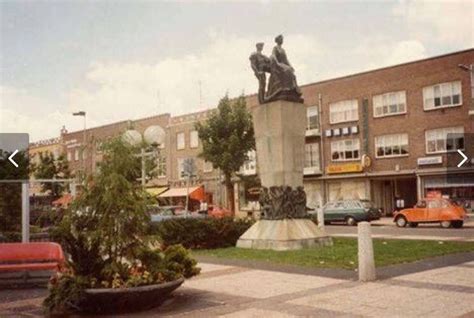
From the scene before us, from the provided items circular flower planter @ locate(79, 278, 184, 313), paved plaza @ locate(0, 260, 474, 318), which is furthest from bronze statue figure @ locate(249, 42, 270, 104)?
circular flower planter @ locate(79, 278, 184, 313)

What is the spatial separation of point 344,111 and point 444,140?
815cm

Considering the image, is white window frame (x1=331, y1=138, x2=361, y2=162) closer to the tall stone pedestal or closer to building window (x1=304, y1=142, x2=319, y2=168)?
building window (x1=304, y1=142, x2=319, y2=168)

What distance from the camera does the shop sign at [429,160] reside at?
38.1 meters

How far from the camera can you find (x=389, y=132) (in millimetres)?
41125

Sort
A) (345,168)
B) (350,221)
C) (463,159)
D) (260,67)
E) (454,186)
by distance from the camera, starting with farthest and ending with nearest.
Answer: (345,168) < (454,186) < (463,159) < (350,221) < (260,67)

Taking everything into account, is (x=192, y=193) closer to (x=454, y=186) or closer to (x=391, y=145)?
(x=391, y=145)

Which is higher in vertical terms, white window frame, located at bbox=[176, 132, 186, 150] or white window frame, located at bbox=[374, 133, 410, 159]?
white window frame, located at bbox=[176, 132, 186, 150]

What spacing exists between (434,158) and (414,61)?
262 inches

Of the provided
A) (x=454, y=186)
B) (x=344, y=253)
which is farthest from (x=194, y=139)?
(x=344, y=253)

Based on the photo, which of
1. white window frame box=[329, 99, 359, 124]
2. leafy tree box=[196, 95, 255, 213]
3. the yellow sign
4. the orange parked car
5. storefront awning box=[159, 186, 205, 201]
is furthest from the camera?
storefront awning box=[159, 186, 205, 201]

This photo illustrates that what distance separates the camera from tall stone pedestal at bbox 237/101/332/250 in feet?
57.1

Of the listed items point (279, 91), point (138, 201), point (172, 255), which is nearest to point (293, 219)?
point (279, 91)

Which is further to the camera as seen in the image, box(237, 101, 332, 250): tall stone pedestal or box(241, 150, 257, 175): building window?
box(241, 150, 257, 175): building window

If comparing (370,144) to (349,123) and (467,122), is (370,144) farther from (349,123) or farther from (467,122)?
(467,122)
